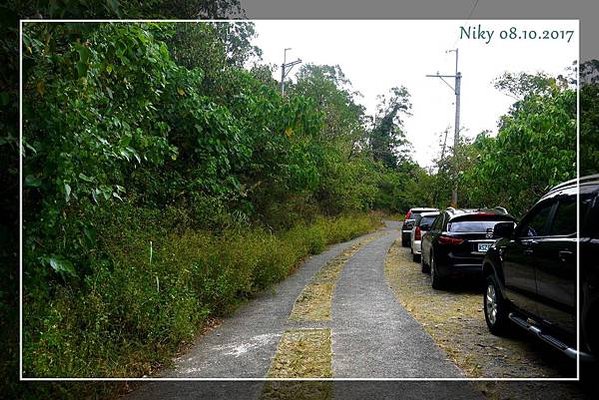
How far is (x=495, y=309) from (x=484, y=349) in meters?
0.64

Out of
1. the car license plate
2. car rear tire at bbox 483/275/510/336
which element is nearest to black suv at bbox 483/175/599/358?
car rear tire at bbox 483/275/510/336

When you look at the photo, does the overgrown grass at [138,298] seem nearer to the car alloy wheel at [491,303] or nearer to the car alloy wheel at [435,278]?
the car alloy wheel at [435,278]

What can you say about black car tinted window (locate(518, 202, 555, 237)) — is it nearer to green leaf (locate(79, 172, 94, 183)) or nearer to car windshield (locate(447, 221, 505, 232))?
car windshield (locate(447, 221, 505, 232))

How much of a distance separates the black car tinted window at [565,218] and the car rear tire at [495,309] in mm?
1387

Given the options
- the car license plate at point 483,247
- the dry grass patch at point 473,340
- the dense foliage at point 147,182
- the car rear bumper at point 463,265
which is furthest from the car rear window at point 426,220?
the car license plate at point 483,247

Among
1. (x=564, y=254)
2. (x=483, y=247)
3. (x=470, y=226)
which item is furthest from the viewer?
(x=470, y=226)

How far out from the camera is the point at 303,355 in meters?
5.40

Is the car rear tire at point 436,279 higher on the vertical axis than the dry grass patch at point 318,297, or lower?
higher

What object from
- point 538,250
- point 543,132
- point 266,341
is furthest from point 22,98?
point 543,132

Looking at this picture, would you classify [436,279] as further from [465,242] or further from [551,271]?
[551,271]

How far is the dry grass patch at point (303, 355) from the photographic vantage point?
4.85 meters

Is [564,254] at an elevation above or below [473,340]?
above

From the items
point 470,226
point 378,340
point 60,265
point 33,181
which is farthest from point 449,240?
point 33,181

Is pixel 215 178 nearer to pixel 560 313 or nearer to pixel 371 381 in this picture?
pixel 371 381
